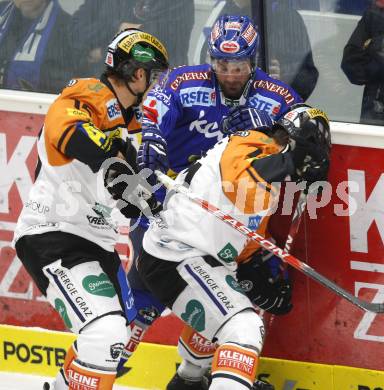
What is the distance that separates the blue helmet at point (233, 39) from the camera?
17.0 ft

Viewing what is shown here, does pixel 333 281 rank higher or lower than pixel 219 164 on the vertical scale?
lower

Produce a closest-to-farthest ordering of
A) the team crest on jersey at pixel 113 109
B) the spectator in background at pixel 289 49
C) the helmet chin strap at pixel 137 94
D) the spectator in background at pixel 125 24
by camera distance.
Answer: the team crest on jersey at pixel 113 109, the helmet chin strap at pixel 137 94, the spectator in background at pixel 289 49, the spectator in background at pixel 125 24

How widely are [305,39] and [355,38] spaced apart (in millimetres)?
240

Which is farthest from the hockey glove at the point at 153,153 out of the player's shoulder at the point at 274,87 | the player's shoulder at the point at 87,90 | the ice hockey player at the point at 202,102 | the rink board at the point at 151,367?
the rink board at the point at 151,367

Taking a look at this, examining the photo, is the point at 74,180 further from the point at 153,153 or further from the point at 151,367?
the point at 151,367

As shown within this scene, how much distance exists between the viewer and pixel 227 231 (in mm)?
4863

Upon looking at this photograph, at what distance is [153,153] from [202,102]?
381 millimetres

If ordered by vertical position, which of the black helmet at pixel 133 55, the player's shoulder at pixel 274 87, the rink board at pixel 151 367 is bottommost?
the rink board at pixel 151 367

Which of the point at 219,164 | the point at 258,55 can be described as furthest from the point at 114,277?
the point at 258,55

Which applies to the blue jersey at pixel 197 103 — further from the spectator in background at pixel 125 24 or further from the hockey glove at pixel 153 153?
the spectator in background at pixel 125 24

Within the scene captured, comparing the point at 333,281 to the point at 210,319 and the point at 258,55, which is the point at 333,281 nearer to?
the point at 210,319

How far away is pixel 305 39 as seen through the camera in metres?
5.50

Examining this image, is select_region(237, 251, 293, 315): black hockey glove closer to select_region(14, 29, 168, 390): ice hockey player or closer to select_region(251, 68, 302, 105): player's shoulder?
select_region(14, 29, 168, 390): ice hockey player

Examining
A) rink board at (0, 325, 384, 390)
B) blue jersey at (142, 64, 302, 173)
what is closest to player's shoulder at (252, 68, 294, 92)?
blue jersey at (142, 64, 302, 173)
